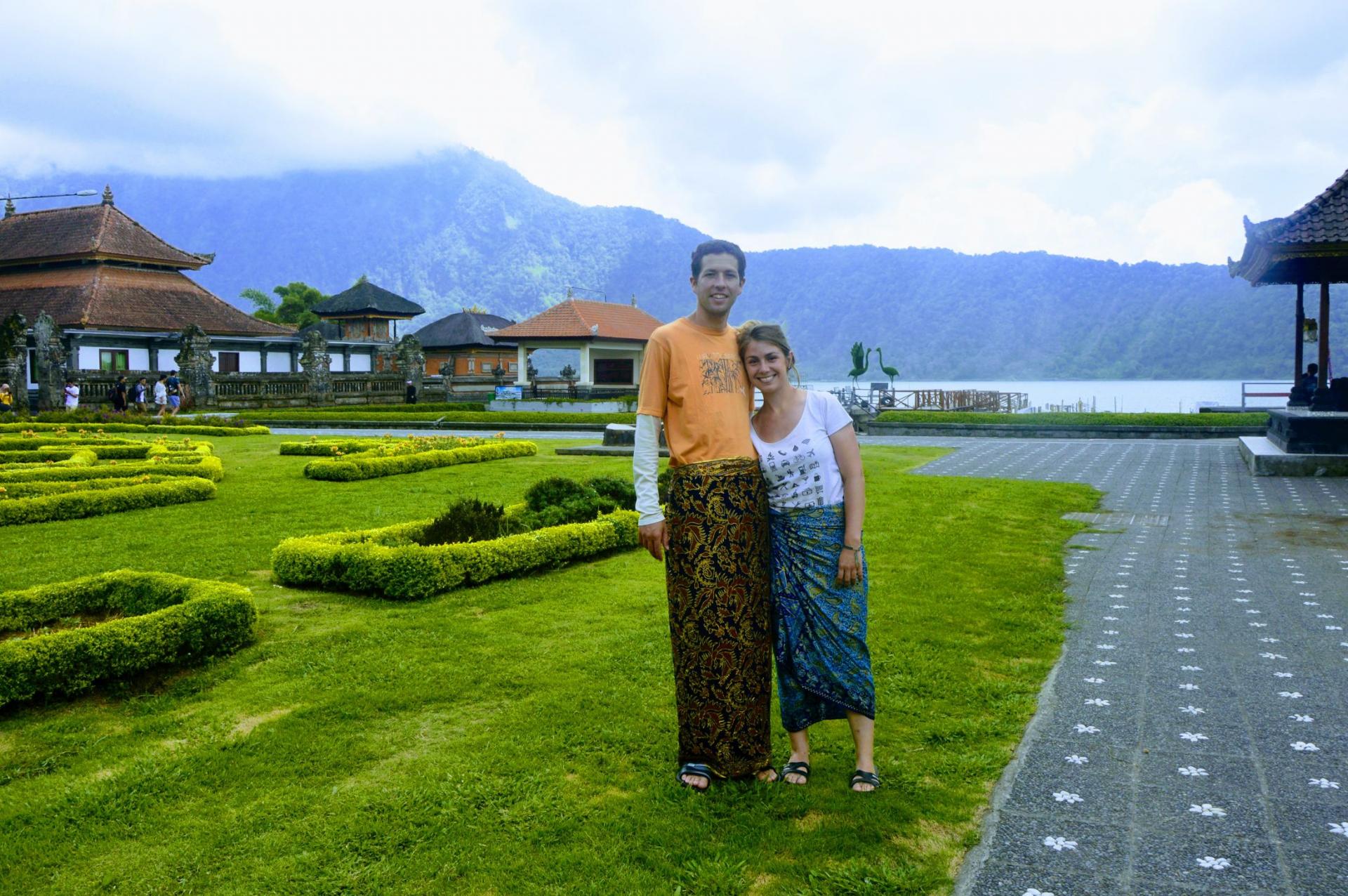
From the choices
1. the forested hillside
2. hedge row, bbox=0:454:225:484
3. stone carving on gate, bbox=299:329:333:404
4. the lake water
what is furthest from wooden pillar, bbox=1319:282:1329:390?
the forested hillside

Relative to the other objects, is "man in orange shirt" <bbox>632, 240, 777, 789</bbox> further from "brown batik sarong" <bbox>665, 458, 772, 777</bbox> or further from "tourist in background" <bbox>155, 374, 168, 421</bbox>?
"tourist in background" <bbox>155, 374, 168, 421</bbox>

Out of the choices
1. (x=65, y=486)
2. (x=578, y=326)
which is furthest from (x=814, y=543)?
(x=578, y=326)

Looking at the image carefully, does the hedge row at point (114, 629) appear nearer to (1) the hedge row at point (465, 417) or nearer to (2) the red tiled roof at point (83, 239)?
(1) the hedge row at point (465, 417)

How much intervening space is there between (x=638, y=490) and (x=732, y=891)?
1347mm

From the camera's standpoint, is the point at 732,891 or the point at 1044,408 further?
the point at 1044,408

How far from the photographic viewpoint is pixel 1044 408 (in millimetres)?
46062

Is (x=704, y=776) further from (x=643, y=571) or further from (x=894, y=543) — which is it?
(x=894, y=543)

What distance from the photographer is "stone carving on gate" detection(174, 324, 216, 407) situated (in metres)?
31.9

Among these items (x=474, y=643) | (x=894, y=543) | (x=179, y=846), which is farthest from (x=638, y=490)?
(x=894, y=543)

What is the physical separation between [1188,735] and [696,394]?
250cm

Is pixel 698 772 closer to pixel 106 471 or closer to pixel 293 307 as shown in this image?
pixel 106 471

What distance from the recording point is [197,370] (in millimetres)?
31891

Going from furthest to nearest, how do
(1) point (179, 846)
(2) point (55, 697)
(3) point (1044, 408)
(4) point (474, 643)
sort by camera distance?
(3) point (1044, 408), (4) point (474, 643), (2) point (55, 697), (1) point (179, 846)

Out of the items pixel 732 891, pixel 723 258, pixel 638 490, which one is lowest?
pixel 732 891
